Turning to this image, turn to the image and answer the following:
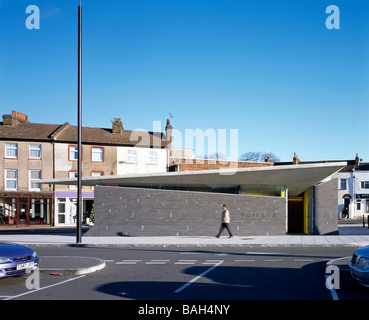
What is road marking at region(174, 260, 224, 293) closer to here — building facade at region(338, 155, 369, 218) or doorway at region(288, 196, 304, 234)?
doorway at region(288, 196, 304, 234)

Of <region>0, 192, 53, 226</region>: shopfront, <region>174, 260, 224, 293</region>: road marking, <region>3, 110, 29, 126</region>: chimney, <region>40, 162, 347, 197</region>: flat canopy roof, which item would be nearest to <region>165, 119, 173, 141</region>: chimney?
<region>0, 192, 53, 226</region>: shopfront

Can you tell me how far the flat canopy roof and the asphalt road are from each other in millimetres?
6980

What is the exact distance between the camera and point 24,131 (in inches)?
1642

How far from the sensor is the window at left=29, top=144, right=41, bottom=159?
1600 inches

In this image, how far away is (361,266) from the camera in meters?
8.71

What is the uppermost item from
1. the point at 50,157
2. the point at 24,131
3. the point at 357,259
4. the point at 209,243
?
the point at 24,131

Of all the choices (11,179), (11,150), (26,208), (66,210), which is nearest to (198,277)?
(66,210)

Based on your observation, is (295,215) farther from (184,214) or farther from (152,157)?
(152,157)

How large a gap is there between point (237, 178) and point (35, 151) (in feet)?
82.1

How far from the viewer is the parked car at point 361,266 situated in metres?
8.48

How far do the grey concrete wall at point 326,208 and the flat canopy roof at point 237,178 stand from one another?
721mm
